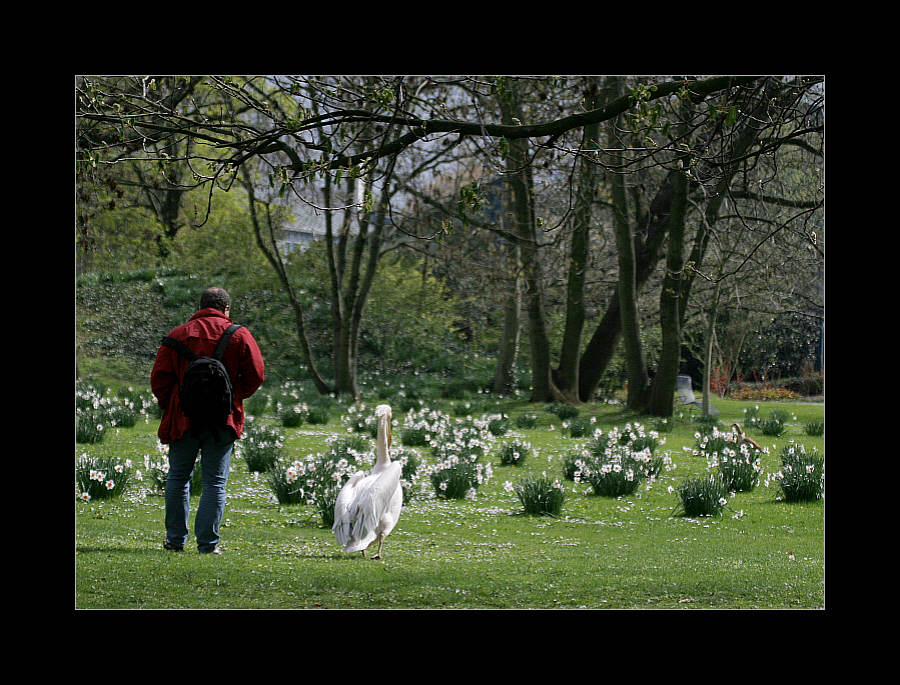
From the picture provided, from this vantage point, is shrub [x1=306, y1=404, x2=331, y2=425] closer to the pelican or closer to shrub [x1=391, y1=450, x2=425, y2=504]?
shrub [x1=391, y1=450, x2=425, y2=504]

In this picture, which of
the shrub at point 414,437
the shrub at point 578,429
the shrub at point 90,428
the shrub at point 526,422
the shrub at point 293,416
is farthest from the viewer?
the shrub at point 526,422

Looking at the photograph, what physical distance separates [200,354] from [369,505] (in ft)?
4.11

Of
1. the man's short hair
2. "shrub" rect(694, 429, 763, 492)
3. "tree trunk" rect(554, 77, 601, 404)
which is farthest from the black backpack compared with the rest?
"tree trunk" rect(554, 77, 601, 404)

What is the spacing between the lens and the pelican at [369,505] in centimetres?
481

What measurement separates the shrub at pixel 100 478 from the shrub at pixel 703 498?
4041mm

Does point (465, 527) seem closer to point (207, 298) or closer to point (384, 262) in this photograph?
point (207, 298)

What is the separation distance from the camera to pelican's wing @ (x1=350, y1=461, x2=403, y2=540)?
4.80 metres

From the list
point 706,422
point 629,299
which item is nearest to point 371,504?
point 706,422

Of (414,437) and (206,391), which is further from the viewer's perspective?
(414,437)

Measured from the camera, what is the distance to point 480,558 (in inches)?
206

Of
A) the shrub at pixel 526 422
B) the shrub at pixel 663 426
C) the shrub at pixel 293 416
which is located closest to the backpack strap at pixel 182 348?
the shrub at pixel 293 416

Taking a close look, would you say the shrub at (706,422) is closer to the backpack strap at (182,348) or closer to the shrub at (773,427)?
the shrub at (773,427)

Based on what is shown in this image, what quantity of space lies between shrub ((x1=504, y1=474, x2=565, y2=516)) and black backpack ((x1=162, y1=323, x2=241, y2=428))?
273 centimetres

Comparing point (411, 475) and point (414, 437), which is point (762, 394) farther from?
point (411, 475)
